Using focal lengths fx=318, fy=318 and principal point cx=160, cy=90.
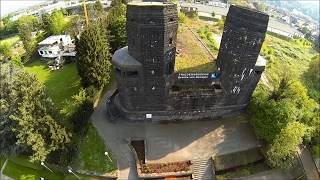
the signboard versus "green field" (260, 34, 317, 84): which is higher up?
the signboard

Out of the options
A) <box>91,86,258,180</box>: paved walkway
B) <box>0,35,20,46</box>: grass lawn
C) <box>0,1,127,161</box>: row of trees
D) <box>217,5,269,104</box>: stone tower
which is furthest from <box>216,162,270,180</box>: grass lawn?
<box>0,35,20,46</box>: grass lawn

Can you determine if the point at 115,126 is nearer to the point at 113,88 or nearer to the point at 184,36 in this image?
the point at 113,88

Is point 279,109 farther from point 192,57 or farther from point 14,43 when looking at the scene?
point 14,43

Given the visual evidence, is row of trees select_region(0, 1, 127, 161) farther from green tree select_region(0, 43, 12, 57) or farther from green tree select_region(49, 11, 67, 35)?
green tree select_region(0, 43, 12, 57)

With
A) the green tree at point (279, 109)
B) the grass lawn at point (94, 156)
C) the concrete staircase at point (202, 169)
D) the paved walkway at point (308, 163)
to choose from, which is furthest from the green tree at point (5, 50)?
the paved walkway at point (308, 163)

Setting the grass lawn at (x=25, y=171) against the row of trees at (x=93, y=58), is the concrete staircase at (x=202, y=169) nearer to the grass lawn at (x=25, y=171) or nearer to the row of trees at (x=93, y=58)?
the grass lawn at (x=25, y=171)

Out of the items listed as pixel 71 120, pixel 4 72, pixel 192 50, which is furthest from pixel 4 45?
pixel 192 50

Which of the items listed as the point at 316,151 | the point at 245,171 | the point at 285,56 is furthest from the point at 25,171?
the point at 285,56
